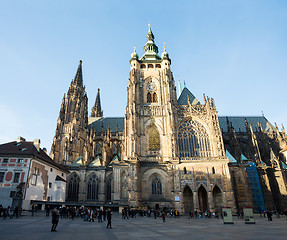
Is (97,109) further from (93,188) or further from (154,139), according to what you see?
(154,139)

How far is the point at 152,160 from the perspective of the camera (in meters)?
34.0

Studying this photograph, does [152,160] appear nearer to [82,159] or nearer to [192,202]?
[192,202]

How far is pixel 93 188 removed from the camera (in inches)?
1528

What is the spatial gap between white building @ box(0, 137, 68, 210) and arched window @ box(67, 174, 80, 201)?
30.0ft

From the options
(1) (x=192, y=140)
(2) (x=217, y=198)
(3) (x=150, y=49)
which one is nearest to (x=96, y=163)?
(1) (x=192, y=140)

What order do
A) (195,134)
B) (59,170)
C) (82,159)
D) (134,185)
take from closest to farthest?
(134,185) → (59,170) → (195,134) → (82,159)

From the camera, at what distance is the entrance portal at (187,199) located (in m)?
32.1

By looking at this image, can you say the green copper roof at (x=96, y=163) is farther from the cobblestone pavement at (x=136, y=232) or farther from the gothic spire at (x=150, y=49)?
the cobblestone pavement at (x=136, y=232)

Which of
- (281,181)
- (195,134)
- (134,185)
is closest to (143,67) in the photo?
(195,134)

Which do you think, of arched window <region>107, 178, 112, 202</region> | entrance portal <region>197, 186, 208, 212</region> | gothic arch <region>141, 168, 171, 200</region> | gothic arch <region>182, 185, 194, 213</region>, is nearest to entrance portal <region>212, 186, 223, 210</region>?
entrance portal <region>197, 186, 208, 212</region>

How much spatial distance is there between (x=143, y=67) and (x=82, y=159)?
75.8 feet

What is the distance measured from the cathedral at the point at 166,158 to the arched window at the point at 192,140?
0.17m

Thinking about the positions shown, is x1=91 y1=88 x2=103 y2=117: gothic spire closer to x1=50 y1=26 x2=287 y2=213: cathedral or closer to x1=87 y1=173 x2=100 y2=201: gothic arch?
x1=50 y1=26 x2=287 y2=213: cathedral

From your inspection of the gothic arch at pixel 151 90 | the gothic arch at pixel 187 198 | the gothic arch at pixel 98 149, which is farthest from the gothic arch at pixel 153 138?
the gothic arch at pixel 98 149
